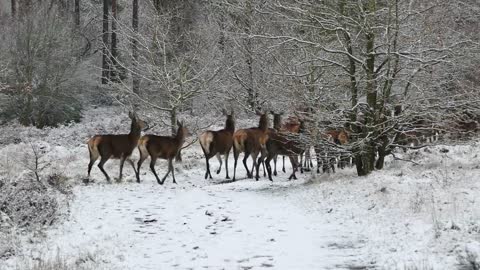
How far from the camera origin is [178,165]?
65.0 ft

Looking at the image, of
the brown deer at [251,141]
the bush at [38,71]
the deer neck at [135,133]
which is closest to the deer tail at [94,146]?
the deer neck at [135,133]

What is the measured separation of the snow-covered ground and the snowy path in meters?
0.02

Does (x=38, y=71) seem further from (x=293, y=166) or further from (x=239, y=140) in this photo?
(x=293, y=166)

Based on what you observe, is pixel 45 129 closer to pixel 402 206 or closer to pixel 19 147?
pixel 19 147

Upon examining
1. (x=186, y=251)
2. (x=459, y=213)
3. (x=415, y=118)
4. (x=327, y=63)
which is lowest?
(x=186, y=251)

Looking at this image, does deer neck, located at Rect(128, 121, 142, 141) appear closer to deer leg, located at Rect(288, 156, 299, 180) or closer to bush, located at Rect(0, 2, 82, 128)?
deer leg, located at Rect(288, 156, 299, 180)

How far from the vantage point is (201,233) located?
9234mm

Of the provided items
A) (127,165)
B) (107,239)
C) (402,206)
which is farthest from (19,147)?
(402,206)

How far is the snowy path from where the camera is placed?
748cm

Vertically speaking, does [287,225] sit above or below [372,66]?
below

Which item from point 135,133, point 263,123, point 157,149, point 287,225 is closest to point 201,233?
point 287,225

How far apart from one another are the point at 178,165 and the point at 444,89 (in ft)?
31.6

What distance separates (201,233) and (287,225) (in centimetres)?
149

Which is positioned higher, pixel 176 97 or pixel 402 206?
pixel 176 97
